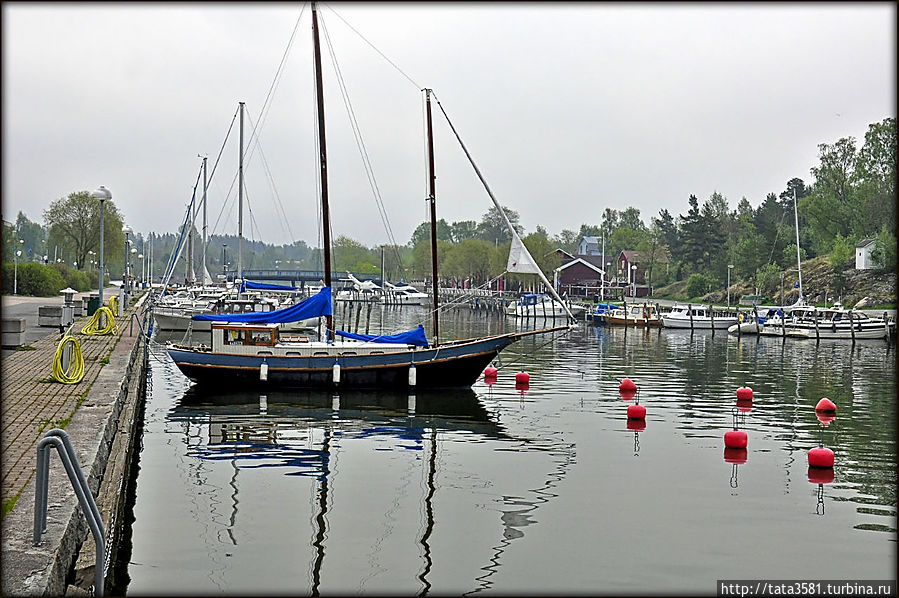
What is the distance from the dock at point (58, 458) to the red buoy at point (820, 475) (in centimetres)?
1462

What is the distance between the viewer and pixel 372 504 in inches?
668

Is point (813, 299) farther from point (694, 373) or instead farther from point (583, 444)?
point (583, 444)

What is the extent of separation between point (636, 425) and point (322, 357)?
36.3ft

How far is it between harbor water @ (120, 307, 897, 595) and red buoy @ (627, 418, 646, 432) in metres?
0.14

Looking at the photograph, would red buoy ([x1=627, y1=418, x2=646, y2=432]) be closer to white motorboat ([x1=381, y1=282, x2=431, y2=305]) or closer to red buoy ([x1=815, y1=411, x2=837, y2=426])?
red buoy ([x1=815, y1=411, x2=837, y2=426])

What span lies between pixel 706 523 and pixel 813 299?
299 ft

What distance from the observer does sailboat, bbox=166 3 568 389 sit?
30.6 m

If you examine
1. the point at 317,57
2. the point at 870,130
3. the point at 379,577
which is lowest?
the point at 379,577

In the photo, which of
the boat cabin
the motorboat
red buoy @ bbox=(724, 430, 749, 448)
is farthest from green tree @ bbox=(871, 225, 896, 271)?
the boat cabin

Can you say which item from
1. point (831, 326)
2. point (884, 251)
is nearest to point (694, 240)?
point (884, 251)

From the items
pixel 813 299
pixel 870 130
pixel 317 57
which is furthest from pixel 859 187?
pixel 317 57

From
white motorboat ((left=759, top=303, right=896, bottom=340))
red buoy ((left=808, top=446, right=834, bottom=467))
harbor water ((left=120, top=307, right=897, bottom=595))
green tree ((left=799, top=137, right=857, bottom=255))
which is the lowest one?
harbor water ((left=120, top=307, right=897, bottom=595))

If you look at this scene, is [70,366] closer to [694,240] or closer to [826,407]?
[826,407]

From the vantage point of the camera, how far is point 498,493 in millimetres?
18062
